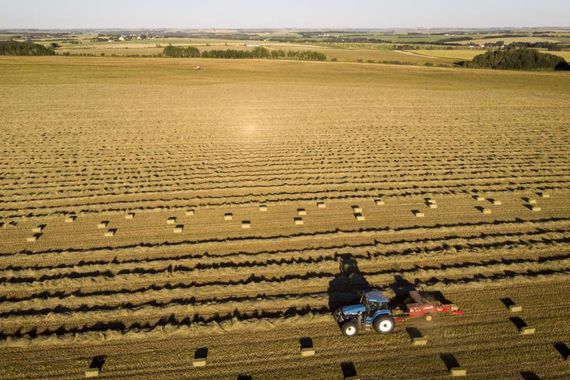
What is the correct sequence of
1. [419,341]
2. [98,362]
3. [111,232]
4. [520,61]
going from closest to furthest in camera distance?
1. [98,362]
2. [419,341]
3. [111,232]
4. [520,61]

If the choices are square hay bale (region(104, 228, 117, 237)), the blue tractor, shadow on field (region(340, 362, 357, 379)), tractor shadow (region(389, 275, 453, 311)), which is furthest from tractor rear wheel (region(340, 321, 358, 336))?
square hay bale (region(104, 228, 117, 237))

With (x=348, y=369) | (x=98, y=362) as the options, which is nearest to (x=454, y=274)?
(x=348, y=369)

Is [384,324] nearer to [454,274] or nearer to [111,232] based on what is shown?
[454,274]

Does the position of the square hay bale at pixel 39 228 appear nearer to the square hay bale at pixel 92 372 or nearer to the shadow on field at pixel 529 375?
the square hay bale at pixel 92 372

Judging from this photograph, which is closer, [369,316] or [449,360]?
[449,360]

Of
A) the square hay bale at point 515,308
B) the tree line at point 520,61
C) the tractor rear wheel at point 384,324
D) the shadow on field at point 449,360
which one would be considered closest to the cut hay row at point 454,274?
the square hay bale at point 515,308

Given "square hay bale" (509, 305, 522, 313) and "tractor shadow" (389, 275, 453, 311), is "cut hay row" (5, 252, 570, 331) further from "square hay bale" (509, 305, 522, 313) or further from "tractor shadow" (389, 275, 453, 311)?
"square hay bale" (509, 305, 522, 313)
